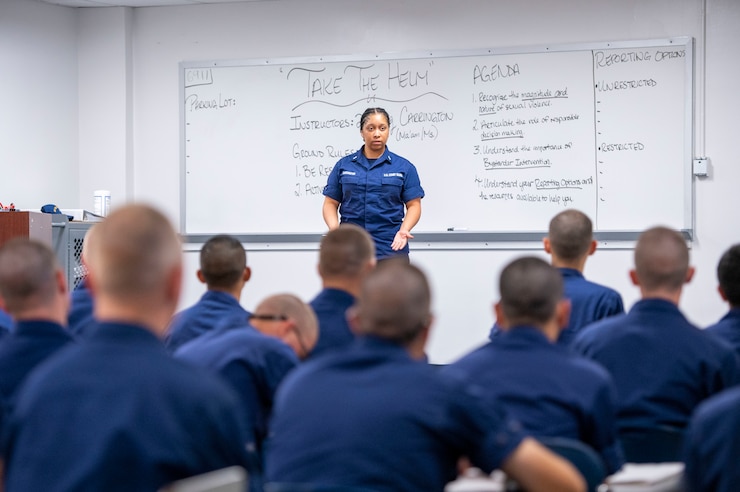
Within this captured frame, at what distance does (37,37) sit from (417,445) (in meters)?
6.21

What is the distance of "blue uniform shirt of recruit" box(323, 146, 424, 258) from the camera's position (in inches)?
228

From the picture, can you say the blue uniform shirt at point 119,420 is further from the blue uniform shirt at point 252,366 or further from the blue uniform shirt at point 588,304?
the blue uniform shirt at point 588,304

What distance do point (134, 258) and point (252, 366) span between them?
94 centimetres

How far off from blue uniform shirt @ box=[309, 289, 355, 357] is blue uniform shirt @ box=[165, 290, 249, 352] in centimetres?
27

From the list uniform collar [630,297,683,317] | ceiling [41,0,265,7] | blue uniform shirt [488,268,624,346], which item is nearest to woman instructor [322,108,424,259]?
ceiling [41,0,265,7]

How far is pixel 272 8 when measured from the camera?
6926 millimetres

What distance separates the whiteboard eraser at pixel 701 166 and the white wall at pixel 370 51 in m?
0.06

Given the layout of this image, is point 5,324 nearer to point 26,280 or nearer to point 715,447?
point 26,280

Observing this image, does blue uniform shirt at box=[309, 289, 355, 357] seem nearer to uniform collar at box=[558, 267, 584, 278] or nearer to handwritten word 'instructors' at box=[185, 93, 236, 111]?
uniform collar at box=[558, 267, 584, 278]

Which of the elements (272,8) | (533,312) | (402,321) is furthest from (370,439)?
(272,8)

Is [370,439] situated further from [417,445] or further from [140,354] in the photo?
[140,354]

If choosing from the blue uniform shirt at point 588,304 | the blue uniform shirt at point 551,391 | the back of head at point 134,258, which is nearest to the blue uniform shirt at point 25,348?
the back of head at point 134,258

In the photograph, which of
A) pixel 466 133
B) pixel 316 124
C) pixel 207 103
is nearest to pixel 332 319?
pixel 466 133

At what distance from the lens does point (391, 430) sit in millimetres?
1563
